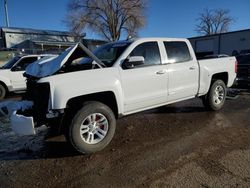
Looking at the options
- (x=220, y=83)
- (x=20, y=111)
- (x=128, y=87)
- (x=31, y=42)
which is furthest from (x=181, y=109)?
(x=31, y=42)

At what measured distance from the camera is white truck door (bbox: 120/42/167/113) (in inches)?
172

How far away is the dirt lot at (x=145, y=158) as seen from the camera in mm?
3123

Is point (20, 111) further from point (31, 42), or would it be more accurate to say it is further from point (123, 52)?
point (31, 42)

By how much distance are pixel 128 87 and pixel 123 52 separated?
2.25 feet

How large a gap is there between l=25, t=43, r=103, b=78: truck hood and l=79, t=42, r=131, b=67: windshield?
0.14m

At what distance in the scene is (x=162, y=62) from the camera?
→ 4.93 metres

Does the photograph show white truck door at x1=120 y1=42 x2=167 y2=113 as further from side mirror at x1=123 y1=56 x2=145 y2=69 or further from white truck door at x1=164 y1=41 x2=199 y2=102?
white truck door at x1=164 y1=41 x2=199 y2=102

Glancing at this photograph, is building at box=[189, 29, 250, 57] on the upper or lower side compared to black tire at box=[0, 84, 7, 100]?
upper

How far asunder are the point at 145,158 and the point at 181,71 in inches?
92.1

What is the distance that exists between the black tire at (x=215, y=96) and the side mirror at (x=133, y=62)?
264 cm

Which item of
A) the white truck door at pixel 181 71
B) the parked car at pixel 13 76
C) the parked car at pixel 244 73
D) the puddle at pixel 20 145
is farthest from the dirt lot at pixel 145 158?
the parked car at pixel 13 76

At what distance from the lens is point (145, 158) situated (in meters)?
3.71

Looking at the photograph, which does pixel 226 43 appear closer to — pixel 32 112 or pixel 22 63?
pixel 22 63

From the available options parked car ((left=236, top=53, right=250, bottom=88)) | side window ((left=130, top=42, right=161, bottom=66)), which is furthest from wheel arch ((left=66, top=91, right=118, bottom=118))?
parked car ((left=236, top=53, right=250, bottom=88))
